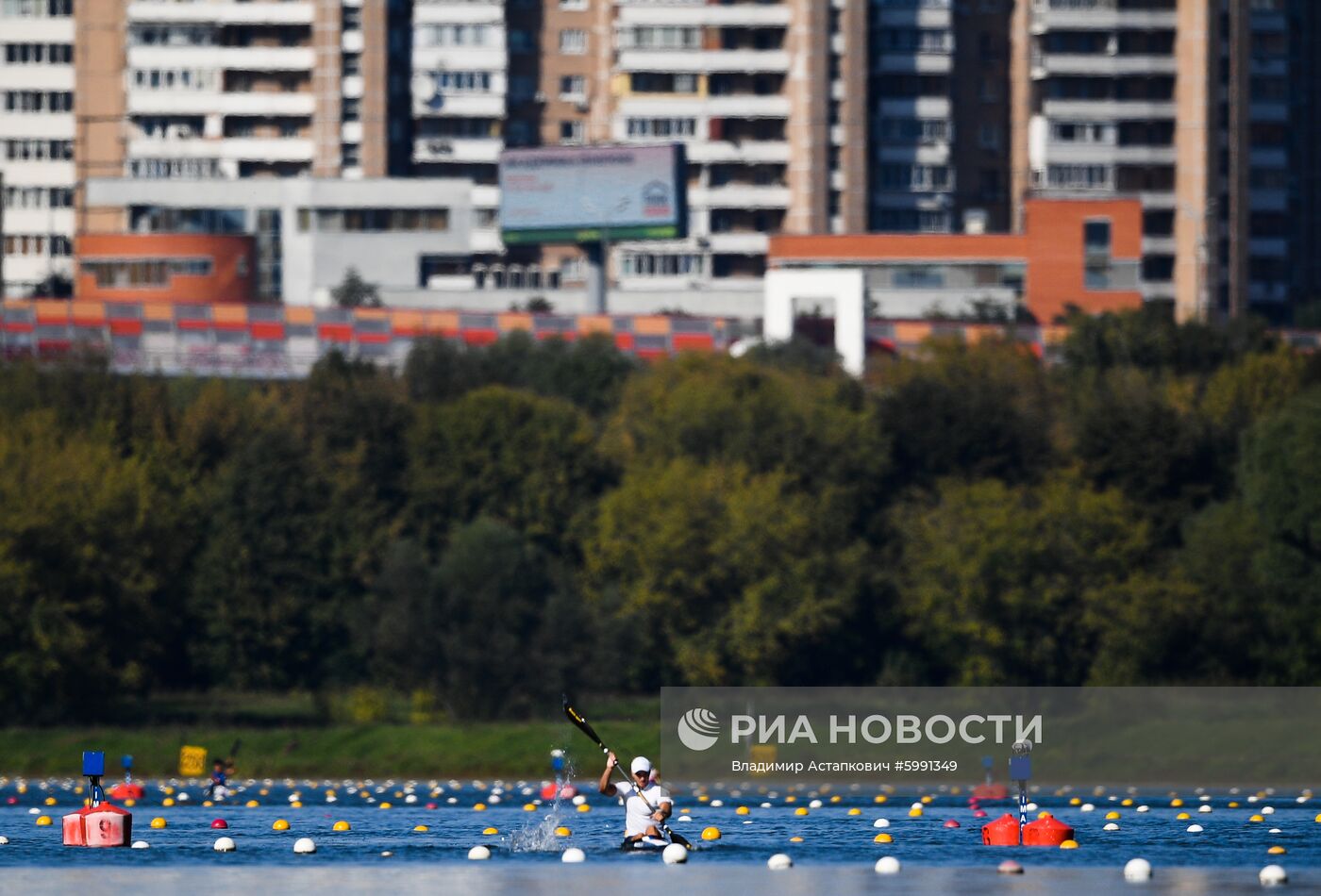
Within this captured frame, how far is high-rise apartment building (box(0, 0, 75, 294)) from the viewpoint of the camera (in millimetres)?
188125

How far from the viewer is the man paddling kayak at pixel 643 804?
149 feet

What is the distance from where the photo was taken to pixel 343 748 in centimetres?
8156

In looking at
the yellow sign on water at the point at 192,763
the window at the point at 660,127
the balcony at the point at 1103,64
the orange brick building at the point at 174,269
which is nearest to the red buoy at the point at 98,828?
the yellow sign on water at the point at 192,763

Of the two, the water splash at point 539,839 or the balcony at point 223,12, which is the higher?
the balcony at point 223,12

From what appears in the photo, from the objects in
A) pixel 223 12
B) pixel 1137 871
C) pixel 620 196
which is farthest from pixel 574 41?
pixel 1137 871

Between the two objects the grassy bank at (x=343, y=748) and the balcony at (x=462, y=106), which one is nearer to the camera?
the grassy bank at (x=343, y=748)

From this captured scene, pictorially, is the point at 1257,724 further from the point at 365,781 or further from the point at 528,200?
the point at 528,200

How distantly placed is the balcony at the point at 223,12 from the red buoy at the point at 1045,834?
144623 mm

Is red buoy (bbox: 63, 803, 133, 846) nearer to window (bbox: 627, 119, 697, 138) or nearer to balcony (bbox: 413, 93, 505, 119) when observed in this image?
window (bbox: 627, 119, 697, 138)

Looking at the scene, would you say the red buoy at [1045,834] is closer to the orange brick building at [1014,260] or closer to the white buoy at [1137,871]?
the white buoy at [1137,871]

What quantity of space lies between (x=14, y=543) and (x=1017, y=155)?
116 metres

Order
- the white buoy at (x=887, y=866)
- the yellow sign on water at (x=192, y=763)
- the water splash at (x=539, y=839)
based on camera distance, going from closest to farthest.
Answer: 1. the white buoy at (x=887, y=866)
2. the water splash at (x=539, y=839)
3. the yellow sign on water at (x=192, y=763)

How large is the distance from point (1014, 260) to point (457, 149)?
43870 millimetres

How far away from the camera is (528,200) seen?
157 meters
